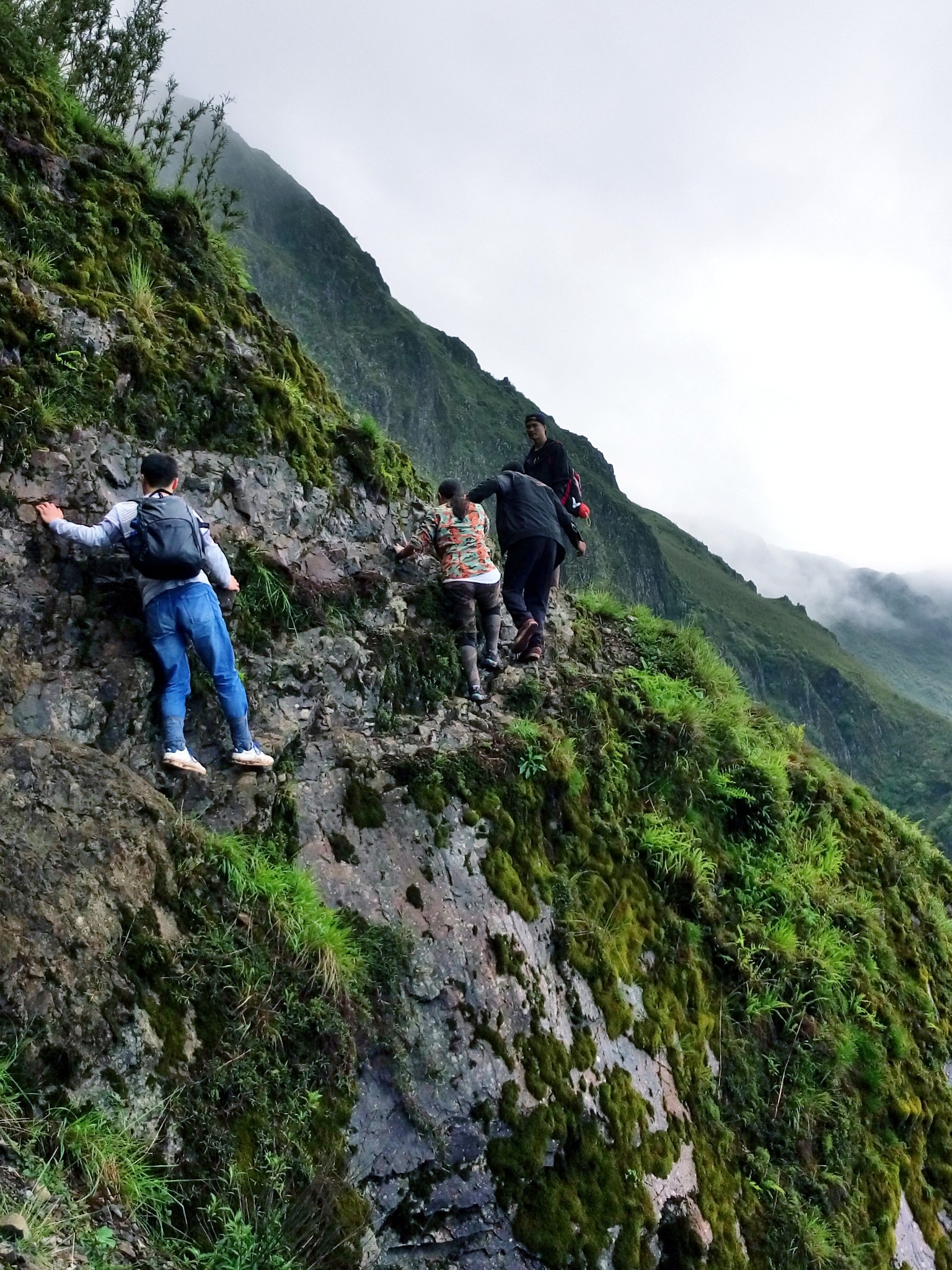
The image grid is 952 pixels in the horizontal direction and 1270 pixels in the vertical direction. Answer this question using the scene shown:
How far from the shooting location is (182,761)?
4.95 metres

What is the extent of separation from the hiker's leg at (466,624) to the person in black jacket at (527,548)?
2.32 ft

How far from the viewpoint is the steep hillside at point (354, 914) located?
12.3ft

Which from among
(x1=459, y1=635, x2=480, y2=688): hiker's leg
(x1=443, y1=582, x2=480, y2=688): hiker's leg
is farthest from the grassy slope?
(x1=459, y1=635, x2=480, y2=688): hiker's leg

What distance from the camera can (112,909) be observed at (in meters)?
3.96

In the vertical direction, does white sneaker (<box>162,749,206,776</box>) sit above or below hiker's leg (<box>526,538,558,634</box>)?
below

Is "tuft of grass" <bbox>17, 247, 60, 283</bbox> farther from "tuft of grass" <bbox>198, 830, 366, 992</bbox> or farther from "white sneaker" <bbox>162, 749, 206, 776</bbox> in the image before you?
"tuft of grass" <bbox>198, 830, 366, 992</bbox>

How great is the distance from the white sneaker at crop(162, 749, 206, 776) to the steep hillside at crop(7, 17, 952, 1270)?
18 centimetres

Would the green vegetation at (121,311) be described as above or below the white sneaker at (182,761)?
above

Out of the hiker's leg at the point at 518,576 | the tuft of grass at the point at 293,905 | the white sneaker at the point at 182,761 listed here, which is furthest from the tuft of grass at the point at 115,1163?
the hiker's leg at the point at 518,576

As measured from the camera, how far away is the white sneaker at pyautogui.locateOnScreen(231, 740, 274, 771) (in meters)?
5.25

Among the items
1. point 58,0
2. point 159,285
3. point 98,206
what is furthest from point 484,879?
point 58,0

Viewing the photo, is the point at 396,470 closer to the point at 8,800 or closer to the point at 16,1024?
the point at 8,800

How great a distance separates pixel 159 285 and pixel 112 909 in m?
6.14

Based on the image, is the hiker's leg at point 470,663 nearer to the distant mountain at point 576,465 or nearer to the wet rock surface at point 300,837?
the wet rock surface at point 300,837
